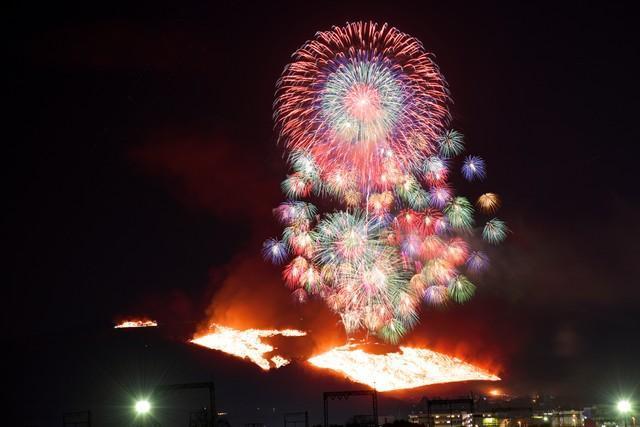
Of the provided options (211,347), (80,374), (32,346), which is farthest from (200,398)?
(32,346)

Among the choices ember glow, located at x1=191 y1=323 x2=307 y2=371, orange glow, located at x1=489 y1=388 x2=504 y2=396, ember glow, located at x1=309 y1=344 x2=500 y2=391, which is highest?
ember glow, located at x1=191 y1=323 x2=307 y2=371

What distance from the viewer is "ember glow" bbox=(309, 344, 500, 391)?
235 ft

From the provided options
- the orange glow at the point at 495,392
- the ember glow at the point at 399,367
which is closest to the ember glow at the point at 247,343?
the ember glow at the point at 399,367

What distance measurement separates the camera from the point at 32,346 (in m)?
74.5

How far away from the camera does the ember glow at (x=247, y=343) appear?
241 ft

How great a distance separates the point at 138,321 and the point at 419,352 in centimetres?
3149

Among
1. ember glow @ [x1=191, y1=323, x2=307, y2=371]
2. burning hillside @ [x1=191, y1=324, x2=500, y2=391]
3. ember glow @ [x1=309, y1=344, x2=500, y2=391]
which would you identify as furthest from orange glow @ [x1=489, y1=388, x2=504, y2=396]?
ember glow @ [x1=191, y1=323, x2=307, y2=371]

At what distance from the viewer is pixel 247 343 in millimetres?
76625

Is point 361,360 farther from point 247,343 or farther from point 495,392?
point 495,392

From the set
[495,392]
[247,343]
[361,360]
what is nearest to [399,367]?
[361,360]

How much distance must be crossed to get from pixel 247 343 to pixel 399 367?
16841mm

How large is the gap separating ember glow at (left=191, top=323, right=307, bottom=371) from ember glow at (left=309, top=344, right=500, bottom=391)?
3946 mm

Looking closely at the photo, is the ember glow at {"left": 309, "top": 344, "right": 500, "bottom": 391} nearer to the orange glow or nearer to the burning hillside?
the burning hillside

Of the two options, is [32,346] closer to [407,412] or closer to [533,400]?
[407,412]
